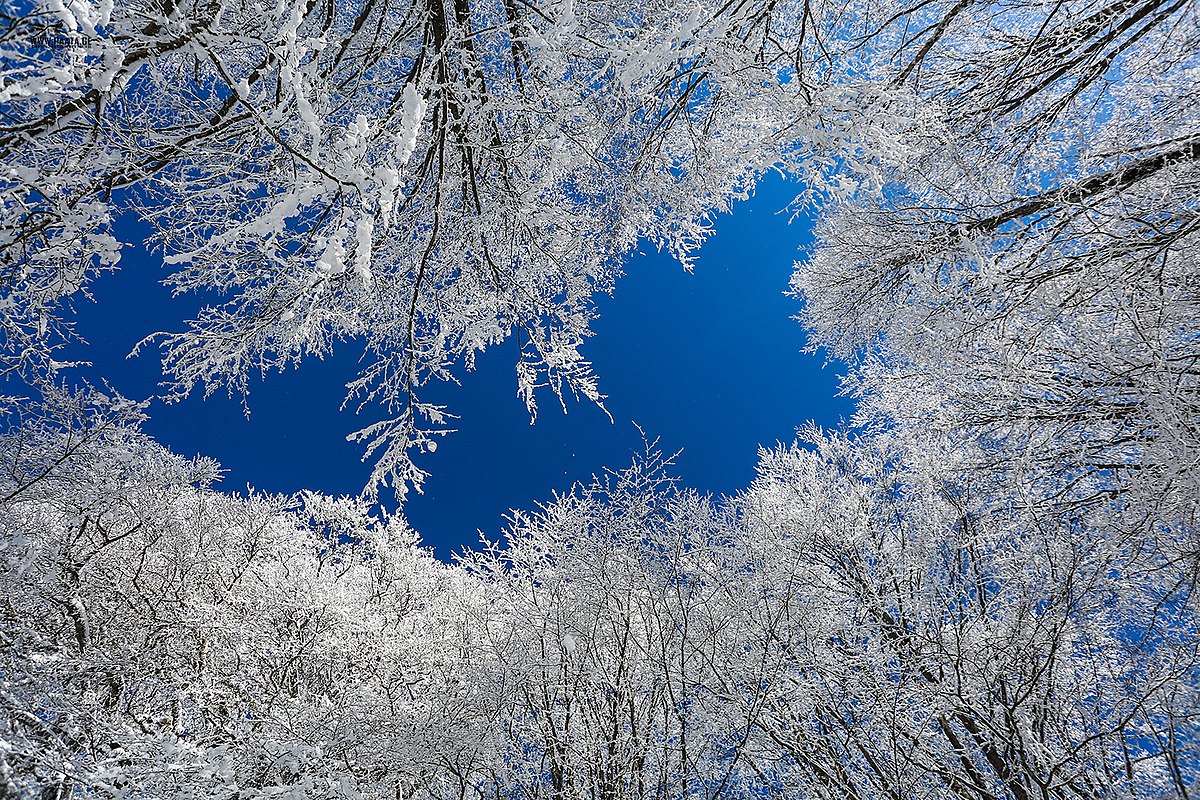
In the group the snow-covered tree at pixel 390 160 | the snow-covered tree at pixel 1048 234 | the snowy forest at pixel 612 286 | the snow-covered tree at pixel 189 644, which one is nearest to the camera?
the snow-covered tree at pixel 390 160

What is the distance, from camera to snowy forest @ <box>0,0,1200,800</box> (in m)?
2.26

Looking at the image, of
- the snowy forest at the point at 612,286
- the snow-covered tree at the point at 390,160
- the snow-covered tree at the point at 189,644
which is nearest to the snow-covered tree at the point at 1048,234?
the snowy forest at the point at 612,286

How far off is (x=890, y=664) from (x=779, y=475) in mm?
4599

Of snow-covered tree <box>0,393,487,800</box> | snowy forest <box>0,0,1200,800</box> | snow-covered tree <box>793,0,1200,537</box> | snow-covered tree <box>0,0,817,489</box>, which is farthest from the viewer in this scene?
snow-covered tree <box>0,393,487,800</box>

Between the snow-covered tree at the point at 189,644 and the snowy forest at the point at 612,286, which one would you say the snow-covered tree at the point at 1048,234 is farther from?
the snow-covered tree at the point at 189,644

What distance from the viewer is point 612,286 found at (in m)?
4.81

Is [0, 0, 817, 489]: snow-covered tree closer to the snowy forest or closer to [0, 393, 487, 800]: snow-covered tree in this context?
the snowy forest

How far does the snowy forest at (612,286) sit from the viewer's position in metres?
2.26

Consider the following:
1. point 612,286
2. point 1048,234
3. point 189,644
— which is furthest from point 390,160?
point 189,644

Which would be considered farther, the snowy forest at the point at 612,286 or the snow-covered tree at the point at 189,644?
the snow-covered tree at the point at 189,644

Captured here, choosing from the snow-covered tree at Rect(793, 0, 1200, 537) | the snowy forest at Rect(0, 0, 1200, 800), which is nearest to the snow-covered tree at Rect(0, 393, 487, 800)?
the snowy forest at Rect(0, 0, 1200, 800)

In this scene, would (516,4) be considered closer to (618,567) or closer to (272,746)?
(618,567)

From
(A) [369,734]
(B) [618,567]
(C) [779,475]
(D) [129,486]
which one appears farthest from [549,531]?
(D) [129,486]

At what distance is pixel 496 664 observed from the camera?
6.07 metres
